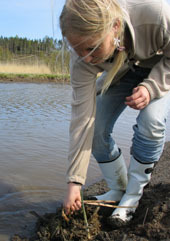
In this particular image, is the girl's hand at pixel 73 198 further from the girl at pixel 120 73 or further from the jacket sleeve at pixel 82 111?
the jacket sleeve at pixel 82 111

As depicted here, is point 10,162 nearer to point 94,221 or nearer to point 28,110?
point 94,221

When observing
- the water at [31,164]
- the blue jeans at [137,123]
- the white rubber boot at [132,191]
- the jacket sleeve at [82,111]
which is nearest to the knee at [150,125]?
the blue jeans at [137,123]

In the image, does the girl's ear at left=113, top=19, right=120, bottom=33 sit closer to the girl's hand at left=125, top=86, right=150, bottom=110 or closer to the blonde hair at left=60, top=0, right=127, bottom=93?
the blonde hair at left=60, top=0, right=127, bottom=93

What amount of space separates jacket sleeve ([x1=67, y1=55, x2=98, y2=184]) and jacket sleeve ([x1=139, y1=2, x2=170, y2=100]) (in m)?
0.37

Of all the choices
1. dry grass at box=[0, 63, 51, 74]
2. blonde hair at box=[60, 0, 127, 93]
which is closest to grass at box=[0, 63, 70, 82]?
dry grass at box=[0, 63, 51, 74]

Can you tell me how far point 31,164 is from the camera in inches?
125

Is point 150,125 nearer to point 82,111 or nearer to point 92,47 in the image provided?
point 82,111

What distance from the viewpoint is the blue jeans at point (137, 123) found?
1.76 meters

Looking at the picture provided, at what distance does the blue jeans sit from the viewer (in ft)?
5.76

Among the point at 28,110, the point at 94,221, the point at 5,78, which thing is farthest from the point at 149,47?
the point at 5,78

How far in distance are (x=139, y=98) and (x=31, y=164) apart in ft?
6.25

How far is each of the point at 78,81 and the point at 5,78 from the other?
12.7m

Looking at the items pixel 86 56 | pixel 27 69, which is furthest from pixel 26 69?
pixel 86 56

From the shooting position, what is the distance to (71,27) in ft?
4.79
